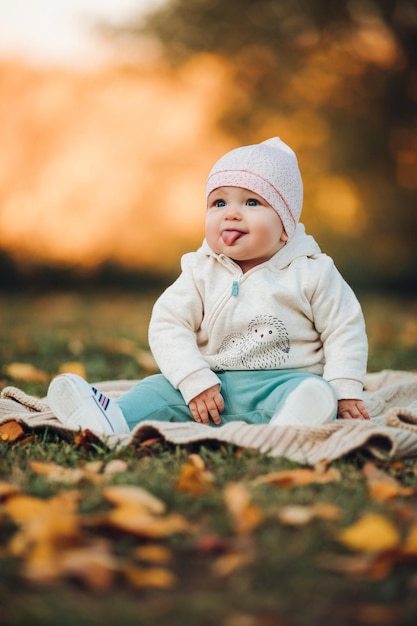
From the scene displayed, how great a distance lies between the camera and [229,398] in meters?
2.59

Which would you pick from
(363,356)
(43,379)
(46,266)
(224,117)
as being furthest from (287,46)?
(363,356)

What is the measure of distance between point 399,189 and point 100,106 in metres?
4.30

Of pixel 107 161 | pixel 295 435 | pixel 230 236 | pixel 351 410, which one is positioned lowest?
pixel 295 435

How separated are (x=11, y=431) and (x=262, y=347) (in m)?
0.85

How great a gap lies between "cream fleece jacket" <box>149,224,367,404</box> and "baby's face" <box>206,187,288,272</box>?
0.06m

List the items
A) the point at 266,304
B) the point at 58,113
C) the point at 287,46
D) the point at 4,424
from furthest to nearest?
the point at 287,46, the point at 58,113, the point at 266,304, the point at 4,424

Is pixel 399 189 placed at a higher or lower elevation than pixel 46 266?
higher

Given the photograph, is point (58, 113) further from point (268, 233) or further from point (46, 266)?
point (268, 233)

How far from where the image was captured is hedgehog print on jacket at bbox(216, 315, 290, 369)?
8.44 feet

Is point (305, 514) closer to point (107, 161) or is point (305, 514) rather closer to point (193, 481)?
point (193, 481)

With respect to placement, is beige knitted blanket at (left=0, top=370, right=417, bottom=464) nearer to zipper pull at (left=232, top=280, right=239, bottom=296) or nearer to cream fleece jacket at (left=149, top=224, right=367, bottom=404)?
cream fleece jacket at (left=149, top=224, right=367, bottom=404)

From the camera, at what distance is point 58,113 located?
934cm

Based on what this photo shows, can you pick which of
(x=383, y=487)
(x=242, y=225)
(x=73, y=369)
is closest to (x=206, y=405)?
(x=242, y=225)

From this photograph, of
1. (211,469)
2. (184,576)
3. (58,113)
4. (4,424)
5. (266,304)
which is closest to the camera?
(184,576)
